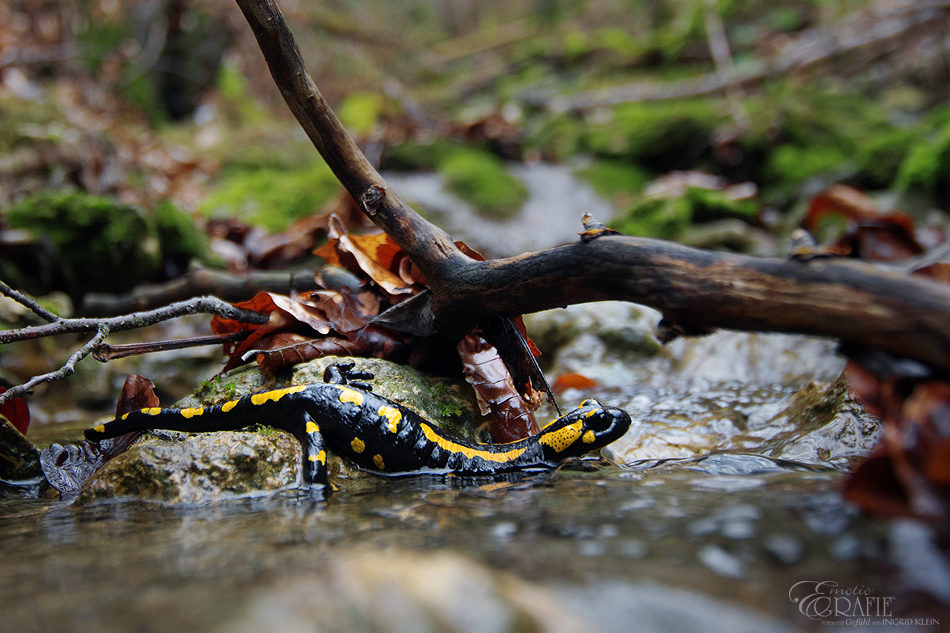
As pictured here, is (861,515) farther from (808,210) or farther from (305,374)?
(808,210)

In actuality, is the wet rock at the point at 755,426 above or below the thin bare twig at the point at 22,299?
below

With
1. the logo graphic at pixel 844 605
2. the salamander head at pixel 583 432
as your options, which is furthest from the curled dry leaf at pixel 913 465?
the salamander head at pixel 583 432

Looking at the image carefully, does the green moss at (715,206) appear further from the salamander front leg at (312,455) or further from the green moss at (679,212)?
the salamander front leg at (312,455)

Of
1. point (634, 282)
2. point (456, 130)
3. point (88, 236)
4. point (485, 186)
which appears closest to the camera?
point (634, 282)

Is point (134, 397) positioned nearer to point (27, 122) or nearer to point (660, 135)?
point (27, 122)

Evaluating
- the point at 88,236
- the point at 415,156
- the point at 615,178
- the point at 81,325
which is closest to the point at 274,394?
the point at 81,325

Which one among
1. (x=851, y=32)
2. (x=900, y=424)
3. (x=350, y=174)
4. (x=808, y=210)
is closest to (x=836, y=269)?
(x=900, y=424)

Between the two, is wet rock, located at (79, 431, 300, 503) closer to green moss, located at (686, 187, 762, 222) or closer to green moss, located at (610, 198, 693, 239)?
green moss, located at (610, 198, 693, 239)
